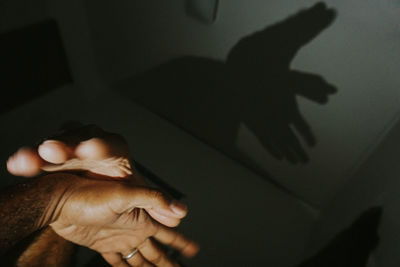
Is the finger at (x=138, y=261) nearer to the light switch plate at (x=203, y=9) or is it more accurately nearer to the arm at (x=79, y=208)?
the arm at (x=79, y=208)

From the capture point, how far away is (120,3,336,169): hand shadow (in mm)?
1094

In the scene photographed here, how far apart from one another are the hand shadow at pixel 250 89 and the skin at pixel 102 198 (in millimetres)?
782

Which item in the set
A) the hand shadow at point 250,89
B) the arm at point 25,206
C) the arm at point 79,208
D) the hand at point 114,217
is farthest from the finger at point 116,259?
the hand shadow at point 250,89

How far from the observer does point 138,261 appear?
88cm

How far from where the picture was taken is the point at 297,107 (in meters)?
1.23

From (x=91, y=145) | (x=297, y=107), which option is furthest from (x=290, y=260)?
(x=91, y=145)

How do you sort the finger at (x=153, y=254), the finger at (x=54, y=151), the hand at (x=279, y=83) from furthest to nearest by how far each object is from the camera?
1. the hand at (x=279, y=83)
2. the finger at (x=153, y=254)
3. the finger at (x=54, y=151)

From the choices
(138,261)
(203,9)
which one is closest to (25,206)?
(138,261)

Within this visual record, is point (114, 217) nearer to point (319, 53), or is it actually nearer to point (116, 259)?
point (116, 259)

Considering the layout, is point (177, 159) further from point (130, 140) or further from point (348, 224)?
point (348, 224)

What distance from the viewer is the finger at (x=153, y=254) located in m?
0.86

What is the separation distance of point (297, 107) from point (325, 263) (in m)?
0.67

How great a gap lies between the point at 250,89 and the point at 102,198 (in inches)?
36.0

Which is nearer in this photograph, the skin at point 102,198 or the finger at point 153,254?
the skin at point 102,198
